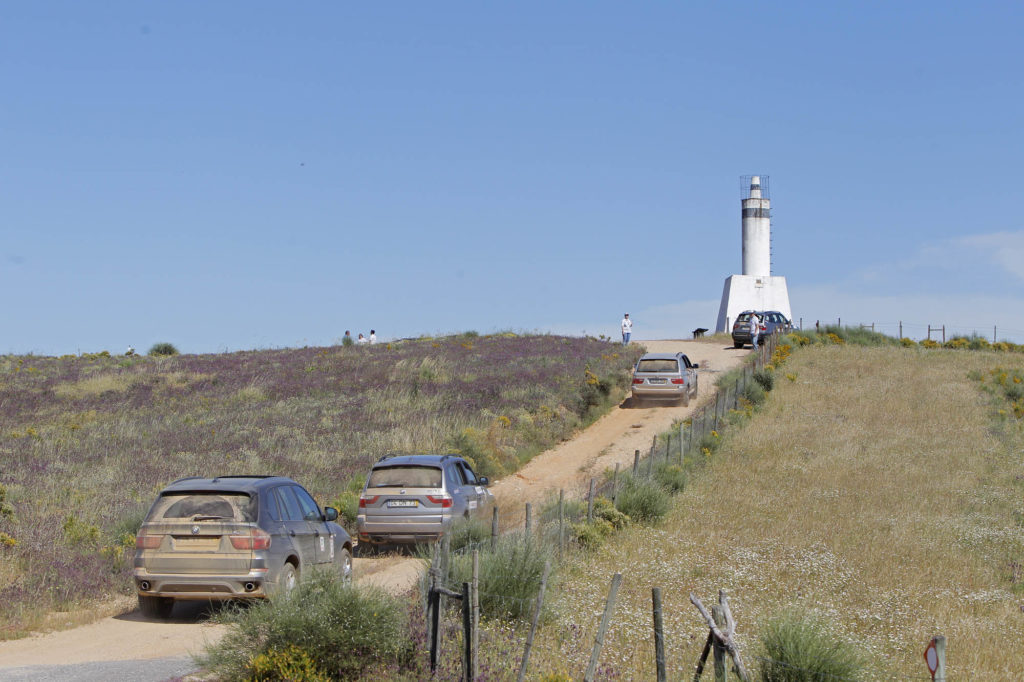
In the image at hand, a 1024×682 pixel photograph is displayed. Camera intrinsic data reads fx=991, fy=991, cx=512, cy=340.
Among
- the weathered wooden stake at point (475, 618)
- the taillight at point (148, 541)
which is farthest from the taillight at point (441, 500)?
the weathered wooden stake at point (475, 618)

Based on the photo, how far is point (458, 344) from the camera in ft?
176

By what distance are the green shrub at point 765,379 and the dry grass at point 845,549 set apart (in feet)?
18.1

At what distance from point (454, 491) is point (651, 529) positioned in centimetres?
352

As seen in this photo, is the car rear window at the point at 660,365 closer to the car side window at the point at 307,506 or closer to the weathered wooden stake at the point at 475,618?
the car side window at the point at 307,506

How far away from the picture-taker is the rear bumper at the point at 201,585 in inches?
448

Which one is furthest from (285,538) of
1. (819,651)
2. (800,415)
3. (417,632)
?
(800,415)

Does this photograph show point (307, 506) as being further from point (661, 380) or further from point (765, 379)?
point (765, 379)

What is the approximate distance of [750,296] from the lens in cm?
6831

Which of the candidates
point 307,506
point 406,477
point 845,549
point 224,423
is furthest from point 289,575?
point 224,423

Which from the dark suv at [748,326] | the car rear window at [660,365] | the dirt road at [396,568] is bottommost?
the dirt road at [396,568]

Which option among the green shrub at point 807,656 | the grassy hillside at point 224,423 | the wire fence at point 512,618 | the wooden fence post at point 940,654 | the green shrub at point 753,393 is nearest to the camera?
the wooden fence post at point 940,654

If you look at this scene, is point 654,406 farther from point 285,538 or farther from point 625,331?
point 285,538

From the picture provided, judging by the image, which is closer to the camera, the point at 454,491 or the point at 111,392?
the point at 454,491

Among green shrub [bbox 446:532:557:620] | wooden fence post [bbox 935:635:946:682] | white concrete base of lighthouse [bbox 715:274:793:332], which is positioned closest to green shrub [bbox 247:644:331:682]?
green shrub [bbox 446:532:557:620]
